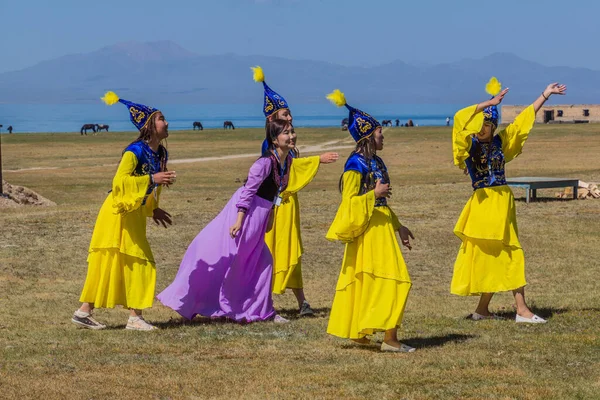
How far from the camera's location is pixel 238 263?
35.0 ft

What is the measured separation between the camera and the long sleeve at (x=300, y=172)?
10.8 meters

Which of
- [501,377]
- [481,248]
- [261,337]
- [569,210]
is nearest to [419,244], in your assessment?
[569,210]

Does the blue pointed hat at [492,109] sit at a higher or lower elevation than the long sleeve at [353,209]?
higher

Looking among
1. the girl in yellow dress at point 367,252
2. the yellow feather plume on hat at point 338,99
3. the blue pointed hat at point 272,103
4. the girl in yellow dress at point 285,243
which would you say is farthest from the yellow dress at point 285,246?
the girl in yellow dress at point 367,252

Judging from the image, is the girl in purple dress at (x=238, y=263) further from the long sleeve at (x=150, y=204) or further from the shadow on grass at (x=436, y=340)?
the shadow on grass at (x=436, y=340)

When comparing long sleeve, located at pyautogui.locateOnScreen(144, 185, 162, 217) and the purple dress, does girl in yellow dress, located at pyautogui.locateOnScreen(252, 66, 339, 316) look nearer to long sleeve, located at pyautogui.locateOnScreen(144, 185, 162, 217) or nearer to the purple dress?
the purple dress

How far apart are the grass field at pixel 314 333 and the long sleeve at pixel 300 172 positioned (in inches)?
52.5

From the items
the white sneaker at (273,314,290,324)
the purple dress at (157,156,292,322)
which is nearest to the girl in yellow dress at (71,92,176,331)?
the purple dress at (157,156,292,322)

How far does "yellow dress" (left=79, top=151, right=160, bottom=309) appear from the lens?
33.9ft

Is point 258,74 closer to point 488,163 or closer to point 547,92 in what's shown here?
point 488,163

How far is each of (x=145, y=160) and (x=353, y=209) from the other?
2.35 m

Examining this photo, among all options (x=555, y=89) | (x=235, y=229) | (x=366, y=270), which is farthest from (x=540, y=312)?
(x=235, y=229)

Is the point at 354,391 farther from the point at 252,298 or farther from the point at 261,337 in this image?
the point at 252,298

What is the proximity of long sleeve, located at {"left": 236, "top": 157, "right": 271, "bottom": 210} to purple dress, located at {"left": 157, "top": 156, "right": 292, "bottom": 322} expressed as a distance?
136 mm
